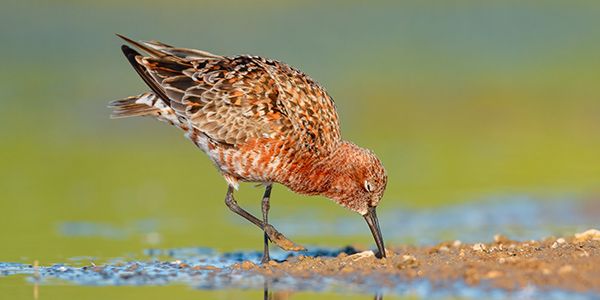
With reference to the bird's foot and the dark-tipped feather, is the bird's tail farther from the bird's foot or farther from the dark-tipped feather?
the bird's foot

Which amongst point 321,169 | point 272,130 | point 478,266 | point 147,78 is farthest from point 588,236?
point 147,78

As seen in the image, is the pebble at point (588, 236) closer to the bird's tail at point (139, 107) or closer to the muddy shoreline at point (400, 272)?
the muddy shoreline at point (400, 272)

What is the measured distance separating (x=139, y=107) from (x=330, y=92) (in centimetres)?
1191

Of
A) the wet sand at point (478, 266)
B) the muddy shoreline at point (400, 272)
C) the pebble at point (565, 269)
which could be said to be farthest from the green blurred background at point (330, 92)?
the pebble at point (565, 269)

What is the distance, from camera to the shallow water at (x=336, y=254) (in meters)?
9.18

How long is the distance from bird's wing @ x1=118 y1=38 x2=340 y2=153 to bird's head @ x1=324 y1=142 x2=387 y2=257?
0.62ft

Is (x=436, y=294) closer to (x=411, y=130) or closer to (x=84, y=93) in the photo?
(x=411, y=130)

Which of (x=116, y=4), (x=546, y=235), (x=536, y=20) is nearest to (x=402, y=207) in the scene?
(x=546, y=235)

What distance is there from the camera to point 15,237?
41.4 ft

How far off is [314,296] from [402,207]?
610 centimetres

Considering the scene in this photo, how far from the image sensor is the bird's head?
11.0 metres

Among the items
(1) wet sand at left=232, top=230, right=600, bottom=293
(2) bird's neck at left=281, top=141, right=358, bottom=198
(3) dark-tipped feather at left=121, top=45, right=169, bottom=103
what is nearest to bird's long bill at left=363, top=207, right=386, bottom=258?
(1) wet sand at left=232, top=230, right=600, bottom=293

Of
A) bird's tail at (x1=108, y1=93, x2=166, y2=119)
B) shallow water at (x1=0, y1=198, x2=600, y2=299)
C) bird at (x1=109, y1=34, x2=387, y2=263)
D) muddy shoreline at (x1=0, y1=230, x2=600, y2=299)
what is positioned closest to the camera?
muddy shoreline at (x1=0, y1=230, x2=600, y2=299)

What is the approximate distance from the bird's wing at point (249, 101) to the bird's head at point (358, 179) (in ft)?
0.62
